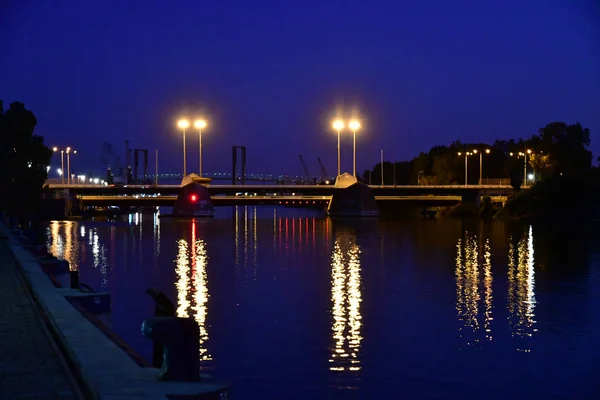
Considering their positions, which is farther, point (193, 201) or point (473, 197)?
point (473, 197)

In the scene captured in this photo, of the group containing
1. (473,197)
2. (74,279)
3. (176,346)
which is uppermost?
(473,197)

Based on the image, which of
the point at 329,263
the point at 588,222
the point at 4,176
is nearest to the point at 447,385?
the point at 329,263

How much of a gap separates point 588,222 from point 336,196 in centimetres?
5968

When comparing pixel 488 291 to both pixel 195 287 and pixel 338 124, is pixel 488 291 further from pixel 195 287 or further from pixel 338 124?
pixel 338 124

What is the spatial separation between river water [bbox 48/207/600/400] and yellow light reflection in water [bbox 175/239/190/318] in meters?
0.07

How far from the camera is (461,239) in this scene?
88125 millimetres

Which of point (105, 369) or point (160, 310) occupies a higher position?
point (160, 310)

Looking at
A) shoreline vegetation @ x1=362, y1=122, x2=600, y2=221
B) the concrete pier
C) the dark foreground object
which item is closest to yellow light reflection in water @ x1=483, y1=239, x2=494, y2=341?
the concrete pier

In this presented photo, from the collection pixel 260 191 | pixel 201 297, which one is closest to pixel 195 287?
pixel 201 297

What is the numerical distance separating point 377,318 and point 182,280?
611 inches

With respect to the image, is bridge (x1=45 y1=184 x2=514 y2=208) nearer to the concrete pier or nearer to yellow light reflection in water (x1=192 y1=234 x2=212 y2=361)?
yellow light reflection in water (x1=192 y1=234 x2=212 y2=361)

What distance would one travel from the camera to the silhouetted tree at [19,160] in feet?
217

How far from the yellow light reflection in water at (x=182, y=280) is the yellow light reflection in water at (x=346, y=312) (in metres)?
4.49

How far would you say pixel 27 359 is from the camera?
14.6 metres
